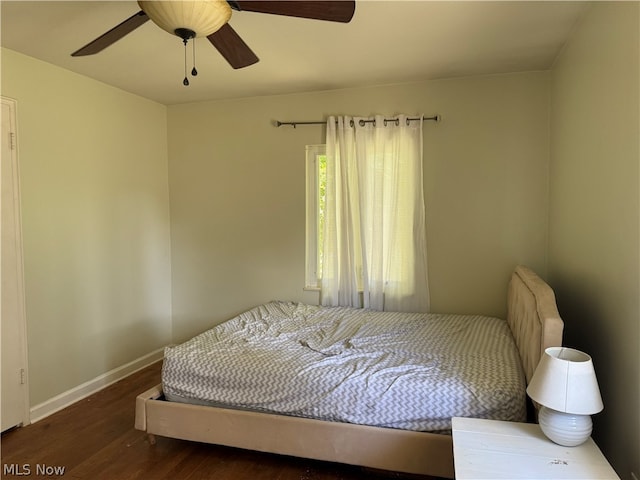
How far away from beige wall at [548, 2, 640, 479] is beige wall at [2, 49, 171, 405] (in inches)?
133

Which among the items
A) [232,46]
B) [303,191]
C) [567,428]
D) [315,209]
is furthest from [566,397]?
[303,191]

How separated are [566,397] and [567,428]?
5.7 inches

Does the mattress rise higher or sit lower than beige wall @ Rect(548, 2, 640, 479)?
lower

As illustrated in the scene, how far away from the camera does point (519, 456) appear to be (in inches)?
60.3

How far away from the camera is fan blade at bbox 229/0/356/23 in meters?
1.61

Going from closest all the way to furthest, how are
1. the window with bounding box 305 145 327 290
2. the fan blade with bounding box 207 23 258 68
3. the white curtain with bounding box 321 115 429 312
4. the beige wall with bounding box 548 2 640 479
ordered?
the beige wall with bounding box 548 2 640 479, the fan blade with bounding box 207 23 258 68, the white curtain with bounding box 321 115 429 312, the window with bounding box 305 145 327 290

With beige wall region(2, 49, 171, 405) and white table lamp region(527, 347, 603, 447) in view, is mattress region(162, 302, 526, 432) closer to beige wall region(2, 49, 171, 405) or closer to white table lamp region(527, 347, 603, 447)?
white table lamp region(527, 347, 603, 447)

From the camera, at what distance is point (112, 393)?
327 centimetres

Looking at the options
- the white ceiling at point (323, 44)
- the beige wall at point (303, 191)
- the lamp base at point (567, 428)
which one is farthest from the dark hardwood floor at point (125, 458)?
the white ceiling at point (323, 44)

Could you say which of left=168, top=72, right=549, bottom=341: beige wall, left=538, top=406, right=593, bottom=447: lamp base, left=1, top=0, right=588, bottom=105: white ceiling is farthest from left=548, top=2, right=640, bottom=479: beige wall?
left=168, top=72, right=549, bottom=341: beige wall

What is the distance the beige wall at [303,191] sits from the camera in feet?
10.6

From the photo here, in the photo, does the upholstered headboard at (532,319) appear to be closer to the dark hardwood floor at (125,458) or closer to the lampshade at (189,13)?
the dark hardwood floor at (125,458)

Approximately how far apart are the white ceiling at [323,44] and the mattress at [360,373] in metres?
1.88

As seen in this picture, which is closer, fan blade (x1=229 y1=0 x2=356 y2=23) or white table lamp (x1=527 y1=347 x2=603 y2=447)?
white table lamp (x1=527 y1=347 x2=603 y2=447)
